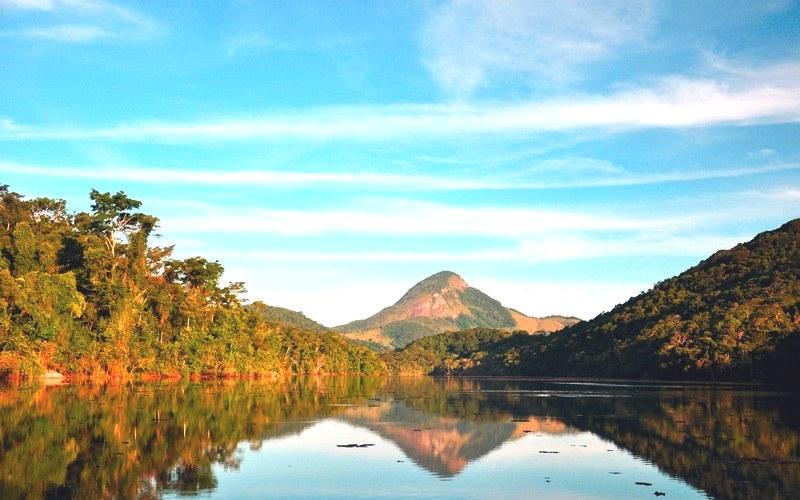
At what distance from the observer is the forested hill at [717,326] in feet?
373

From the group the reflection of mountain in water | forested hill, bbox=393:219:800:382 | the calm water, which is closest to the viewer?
the calm water

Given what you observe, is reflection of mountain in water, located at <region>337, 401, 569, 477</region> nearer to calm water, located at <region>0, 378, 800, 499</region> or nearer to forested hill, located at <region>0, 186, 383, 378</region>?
calm water, located at <region>0, 378, 800, 499</region>

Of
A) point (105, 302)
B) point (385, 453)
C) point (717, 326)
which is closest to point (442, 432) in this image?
point (385, 453)

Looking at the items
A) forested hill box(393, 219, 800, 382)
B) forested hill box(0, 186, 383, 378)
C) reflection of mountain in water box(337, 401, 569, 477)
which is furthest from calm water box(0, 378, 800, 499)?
forested hill box(393, 219, 800, 382)

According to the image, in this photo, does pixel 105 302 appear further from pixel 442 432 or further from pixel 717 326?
pixel 717 326

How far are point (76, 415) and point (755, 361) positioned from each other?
101 meters

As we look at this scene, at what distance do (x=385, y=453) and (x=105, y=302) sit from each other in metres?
70.3

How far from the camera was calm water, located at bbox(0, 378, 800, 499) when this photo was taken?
69.5ft

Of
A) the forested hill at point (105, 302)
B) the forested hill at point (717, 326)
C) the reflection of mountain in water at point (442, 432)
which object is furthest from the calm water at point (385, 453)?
the forested hill at point (717, 326)

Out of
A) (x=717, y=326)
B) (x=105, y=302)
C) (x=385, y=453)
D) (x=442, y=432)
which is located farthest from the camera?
(x=717, y=326)

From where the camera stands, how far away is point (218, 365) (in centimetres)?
12281

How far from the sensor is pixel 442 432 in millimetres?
36875

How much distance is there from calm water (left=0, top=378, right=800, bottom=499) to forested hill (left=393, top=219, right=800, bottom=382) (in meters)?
72.5

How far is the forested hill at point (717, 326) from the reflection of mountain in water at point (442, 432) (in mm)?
71880
